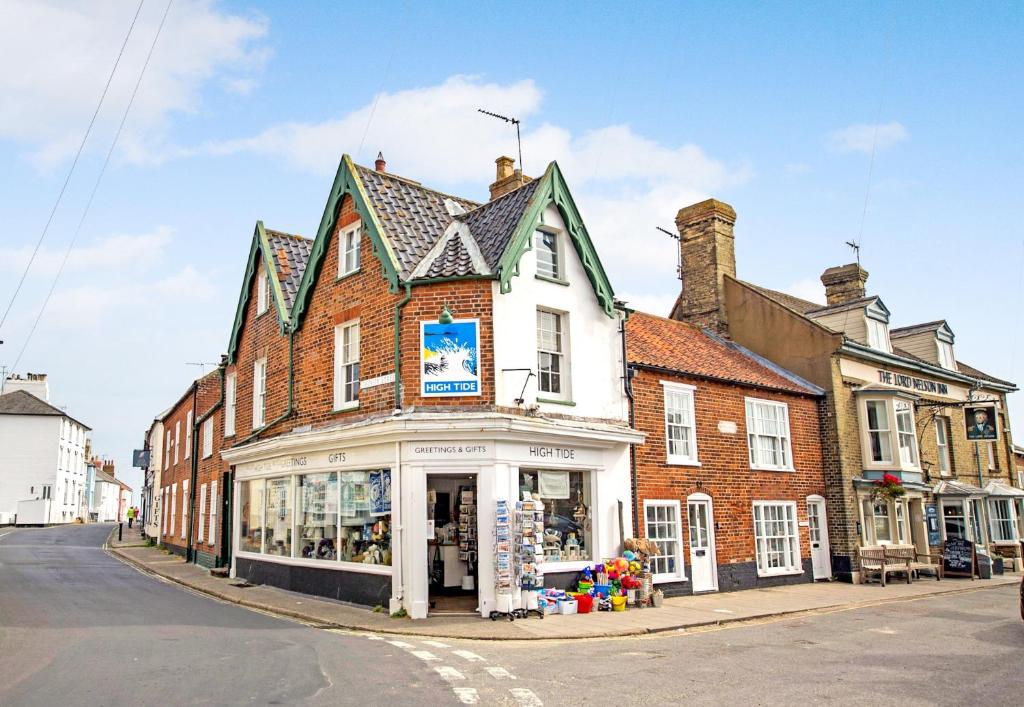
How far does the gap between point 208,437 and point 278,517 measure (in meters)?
10.2

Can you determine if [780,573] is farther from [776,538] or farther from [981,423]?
[981,423]

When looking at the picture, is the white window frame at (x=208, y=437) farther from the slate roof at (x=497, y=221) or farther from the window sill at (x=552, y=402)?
the window sill at (x=552, y=402)

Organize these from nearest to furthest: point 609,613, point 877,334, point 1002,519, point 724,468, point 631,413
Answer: point 609,613 < point 631,413 < point 724,468 < point 877,334 < point 1002,519

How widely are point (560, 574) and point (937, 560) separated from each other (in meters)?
15.8

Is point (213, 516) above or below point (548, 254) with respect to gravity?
below

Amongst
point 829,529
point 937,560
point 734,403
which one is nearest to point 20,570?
Result: point 734,403

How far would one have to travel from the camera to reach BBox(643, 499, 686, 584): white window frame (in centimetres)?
1819

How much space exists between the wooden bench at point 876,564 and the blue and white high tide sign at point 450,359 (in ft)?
45.4

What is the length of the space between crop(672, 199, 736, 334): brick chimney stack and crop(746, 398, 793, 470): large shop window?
4579 mm

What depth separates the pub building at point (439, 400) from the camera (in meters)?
14.9

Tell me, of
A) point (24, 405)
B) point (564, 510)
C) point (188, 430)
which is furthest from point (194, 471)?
point (24, 405)

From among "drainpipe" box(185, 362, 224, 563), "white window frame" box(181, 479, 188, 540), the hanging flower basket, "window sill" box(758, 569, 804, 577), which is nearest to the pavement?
"window sill" box(758, 569, 804, 577)

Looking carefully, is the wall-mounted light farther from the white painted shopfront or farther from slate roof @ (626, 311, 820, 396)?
slate roof @ (626, 311, 820, 396)

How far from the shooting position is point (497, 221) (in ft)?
57.2
